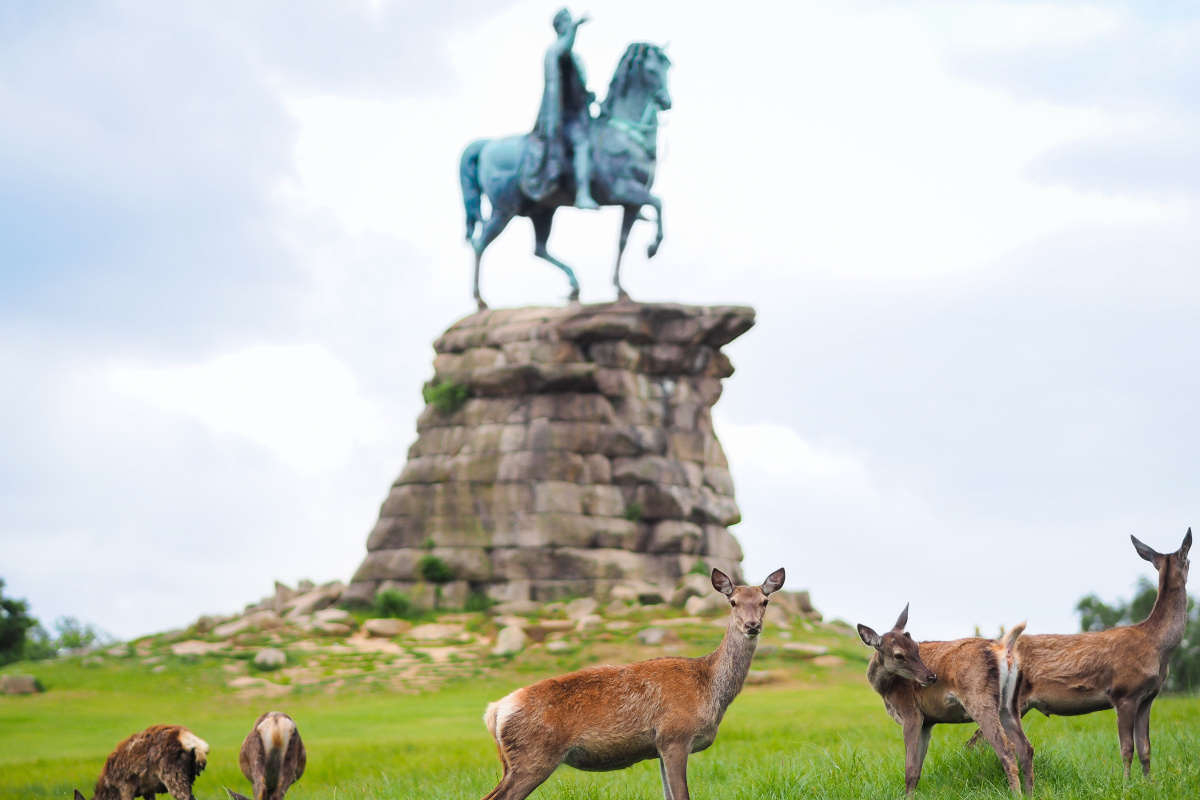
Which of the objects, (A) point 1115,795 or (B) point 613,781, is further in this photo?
(B) point 613,781

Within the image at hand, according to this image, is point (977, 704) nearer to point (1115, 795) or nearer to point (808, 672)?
point (1115, 795)

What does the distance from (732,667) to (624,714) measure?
78 centimetres

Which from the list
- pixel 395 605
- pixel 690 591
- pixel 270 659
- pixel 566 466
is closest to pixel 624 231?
pixel 566 466

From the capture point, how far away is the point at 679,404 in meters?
26.5

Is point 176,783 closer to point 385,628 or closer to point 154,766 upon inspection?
point 154,766

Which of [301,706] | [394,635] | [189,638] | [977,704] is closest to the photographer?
[977,704]

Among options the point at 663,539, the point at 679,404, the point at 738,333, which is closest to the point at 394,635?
the point at 663,539

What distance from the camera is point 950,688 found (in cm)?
852

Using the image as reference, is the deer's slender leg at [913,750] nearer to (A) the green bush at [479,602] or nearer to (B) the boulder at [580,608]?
(B) the boulder at [580,608]

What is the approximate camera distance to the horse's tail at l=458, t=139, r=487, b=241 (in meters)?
27.1

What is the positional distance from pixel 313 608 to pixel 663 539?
7.57 m

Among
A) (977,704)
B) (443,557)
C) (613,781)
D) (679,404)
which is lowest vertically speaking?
(613,781)

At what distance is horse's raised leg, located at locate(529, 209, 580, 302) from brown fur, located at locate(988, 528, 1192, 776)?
714 inches

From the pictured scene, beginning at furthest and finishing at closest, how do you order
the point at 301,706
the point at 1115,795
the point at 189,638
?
the point at 189,638, the point at 301,706, the point at 1115,795
